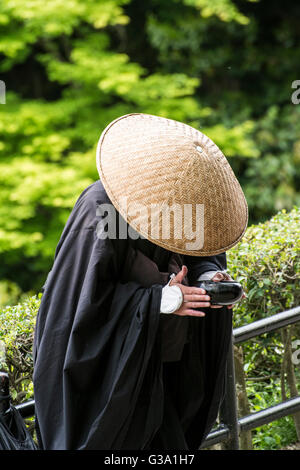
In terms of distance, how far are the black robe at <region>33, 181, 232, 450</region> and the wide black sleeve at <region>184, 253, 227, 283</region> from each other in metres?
0.28

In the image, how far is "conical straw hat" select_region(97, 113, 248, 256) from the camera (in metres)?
2.15

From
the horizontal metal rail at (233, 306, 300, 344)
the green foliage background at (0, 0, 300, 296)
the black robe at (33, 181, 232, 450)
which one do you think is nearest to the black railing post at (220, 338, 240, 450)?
the horizontal metal rail at (233, 306, 300, 344)

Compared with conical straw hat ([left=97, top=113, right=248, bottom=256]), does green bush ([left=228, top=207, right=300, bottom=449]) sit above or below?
below

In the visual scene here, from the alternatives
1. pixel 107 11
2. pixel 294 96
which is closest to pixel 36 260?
pixel 107 11

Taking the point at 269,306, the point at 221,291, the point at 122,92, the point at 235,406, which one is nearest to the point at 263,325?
the point at 235,406

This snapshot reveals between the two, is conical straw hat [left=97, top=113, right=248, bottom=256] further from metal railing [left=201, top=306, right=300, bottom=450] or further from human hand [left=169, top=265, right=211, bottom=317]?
metal railing [left=201, top=306, right=300, bottom=450]

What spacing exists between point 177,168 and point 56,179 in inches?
274

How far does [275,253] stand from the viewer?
3.49m

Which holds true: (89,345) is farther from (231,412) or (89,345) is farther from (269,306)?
(269,306)

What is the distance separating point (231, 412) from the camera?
3.02 metres

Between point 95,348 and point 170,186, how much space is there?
599 millimetres

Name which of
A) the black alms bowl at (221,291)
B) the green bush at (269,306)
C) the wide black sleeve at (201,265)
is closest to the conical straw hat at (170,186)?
the black alms bowl at (221,291)
